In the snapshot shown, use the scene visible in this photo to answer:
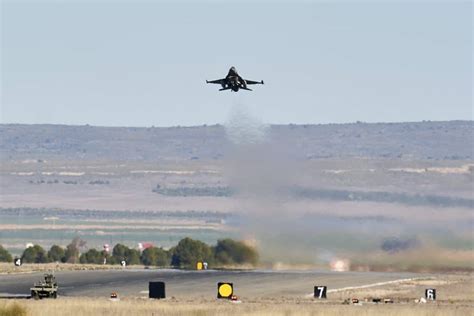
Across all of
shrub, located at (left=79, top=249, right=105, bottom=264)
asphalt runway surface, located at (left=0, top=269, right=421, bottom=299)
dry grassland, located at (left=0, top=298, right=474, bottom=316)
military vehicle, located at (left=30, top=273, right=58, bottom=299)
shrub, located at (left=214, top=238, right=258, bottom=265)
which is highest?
shrub, located at (left=79, top=249, right=105, bottom=264)

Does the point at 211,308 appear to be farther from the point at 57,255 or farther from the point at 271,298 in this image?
the point at 57,255

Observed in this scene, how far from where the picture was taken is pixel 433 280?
5738 inches

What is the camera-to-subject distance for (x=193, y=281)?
141125 millimetres

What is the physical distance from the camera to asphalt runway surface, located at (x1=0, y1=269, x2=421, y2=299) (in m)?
129

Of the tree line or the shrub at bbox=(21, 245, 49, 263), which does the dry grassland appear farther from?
the shrub at bbox=(21, 245, 49, 263)

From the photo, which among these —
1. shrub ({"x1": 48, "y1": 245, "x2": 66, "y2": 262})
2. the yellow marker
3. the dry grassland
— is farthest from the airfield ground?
shrub ({"x1": 48, "y1": 245, "x2": 66, "y2": 262})

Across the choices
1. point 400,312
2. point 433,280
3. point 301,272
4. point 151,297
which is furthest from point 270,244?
point 400,312

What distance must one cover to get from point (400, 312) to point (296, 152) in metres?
54.5

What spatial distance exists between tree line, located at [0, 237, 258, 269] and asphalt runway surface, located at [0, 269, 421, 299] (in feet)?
42.9

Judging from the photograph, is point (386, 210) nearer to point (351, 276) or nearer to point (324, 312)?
point (351, 276)

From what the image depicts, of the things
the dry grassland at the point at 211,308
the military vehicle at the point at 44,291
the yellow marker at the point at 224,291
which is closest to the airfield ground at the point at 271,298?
the dry grassland at the point at 211,308

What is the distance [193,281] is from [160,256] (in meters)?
50.5

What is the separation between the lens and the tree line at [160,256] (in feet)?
563

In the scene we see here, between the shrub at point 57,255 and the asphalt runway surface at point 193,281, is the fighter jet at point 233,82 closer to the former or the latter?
the asphalt runway surface at point 193,281
